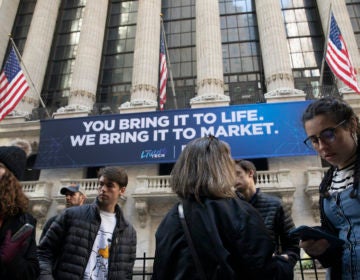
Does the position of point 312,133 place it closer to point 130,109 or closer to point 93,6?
point 130,109

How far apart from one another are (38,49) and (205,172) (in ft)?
71.6

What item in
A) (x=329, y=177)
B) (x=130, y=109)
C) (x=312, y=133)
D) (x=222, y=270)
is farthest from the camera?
(x=130, y=109)

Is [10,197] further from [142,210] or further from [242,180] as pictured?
[142,210]

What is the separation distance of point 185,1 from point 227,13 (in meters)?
3.61

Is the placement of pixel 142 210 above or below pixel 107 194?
above

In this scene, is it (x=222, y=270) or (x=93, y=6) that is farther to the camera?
(x=93, y=6)

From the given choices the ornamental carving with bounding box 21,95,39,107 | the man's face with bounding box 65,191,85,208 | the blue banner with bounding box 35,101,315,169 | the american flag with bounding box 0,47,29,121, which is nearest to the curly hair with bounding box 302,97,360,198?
the man's face with bounding box 65,191,85,208

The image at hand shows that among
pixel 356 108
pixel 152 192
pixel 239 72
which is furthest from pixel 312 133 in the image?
pixel 239 72

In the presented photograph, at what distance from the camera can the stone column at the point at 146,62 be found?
17.3 m

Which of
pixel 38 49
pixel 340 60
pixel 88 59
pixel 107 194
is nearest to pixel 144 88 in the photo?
pixel 88 59

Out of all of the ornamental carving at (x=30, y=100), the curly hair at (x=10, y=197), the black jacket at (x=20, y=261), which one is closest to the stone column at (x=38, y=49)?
the ornamental carving at (x=30, y=100)

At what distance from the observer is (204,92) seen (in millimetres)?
17391

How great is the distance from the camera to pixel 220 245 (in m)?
1.67

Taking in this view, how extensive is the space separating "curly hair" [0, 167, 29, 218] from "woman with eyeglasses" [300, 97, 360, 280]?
2085mm
